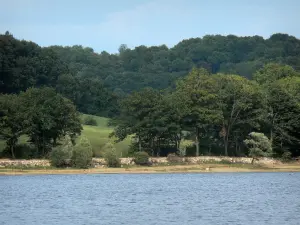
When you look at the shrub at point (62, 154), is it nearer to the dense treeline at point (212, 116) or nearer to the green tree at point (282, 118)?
the dense treeline at point (212, 116)

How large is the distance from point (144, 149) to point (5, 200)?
46128 mm

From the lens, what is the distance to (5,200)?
176ft

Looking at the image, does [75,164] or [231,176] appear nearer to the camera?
[231,176]

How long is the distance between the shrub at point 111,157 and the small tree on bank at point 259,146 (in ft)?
63.4

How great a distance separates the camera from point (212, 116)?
9744 centimetres

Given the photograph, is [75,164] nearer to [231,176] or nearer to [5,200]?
[231,176]

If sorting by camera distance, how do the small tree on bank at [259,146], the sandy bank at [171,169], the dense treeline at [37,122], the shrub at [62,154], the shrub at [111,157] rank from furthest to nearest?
the small tree on bank at [259,146]
the dense treeline at [37,122]
the shrub at [111,157]
the shrub at [62,154]
the sandy bank at [171,169]

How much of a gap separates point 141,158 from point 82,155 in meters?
8.69

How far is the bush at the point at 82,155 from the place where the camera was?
8594 centimetres

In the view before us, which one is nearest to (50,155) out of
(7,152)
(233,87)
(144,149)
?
(7,152)

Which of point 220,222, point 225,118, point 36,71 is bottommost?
point 220,222

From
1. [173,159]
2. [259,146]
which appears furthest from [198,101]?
[259,146]

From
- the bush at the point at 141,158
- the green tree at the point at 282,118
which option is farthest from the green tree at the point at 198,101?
the bush at the point at 141,158

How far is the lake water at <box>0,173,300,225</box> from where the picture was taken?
4188 cm
